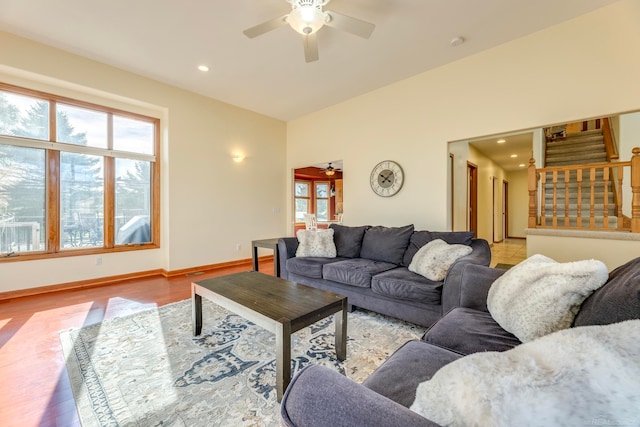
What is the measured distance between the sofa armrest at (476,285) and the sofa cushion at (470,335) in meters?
0.16

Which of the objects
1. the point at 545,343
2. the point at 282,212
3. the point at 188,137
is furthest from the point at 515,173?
the point at 545,343

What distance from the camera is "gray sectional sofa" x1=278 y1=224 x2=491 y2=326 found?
230cm

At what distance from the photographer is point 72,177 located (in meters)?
3.86

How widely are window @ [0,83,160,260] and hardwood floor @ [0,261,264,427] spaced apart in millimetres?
752

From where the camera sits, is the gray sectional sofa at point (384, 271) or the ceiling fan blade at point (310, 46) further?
the ceiling fan blade at point (310, 46)

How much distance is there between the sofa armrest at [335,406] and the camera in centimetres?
62

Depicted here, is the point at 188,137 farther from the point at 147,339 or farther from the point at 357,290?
the point at 357,290

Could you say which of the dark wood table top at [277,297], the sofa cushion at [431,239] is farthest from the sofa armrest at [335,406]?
the sofa cushion at [431,239]

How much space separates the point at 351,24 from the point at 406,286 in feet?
7.88

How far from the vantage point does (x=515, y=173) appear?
9.65m

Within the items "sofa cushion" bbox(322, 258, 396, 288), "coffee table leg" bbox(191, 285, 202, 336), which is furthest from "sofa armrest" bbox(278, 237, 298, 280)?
"coffee table leg" bbox(191, 285, 202, 336)

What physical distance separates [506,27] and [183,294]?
4952 millimetres

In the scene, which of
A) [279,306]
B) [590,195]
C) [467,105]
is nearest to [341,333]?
[279,306]

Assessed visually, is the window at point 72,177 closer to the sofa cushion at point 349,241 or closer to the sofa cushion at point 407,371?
the sofa cushion at point 349,241
